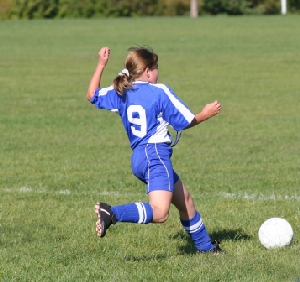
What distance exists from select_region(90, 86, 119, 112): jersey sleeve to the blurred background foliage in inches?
2072

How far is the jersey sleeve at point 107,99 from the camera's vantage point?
17.1ft

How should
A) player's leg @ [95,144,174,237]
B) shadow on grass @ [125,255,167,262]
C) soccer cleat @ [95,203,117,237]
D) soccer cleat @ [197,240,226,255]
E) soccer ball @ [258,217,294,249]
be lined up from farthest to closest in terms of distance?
soccer ball @ [258,217,294,249] → soccer cleat @ [197,240,226,255] → shadow on grass @ [125,255,167,262] → player's leg @ [95,144,174,237] → soccer cleat @ [95,203,117,237]

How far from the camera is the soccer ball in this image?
5.38 m

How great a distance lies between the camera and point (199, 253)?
531cm

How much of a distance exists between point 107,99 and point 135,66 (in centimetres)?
32

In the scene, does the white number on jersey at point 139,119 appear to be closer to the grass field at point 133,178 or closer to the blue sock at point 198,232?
the blue sock at point 198,232

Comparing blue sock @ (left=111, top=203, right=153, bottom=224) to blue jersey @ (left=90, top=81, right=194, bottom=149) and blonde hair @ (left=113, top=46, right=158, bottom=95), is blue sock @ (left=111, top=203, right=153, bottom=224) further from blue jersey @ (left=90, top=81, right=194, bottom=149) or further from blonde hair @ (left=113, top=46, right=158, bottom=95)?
blonde hair @ (left=113, top=46, right=158, bottom=95)

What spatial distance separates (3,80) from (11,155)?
365 inches

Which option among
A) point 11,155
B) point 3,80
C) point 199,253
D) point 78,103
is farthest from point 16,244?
point 3,80

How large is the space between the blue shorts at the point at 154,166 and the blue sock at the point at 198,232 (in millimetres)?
441

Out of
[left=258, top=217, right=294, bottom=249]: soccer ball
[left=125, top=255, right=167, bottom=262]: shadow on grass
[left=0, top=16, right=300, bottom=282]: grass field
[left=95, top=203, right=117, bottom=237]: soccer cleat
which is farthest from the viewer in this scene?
[left=258, top=217, right=294, bottom=249]: soccer ball

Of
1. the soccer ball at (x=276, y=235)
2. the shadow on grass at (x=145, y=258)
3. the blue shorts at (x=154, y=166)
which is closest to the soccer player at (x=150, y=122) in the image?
the blue shorts at (x=154, y=166)

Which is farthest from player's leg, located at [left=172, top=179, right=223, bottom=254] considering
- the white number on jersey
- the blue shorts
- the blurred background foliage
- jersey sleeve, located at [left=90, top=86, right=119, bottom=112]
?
the blurred background foliage

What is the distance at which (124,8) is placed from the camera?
2314 inches
